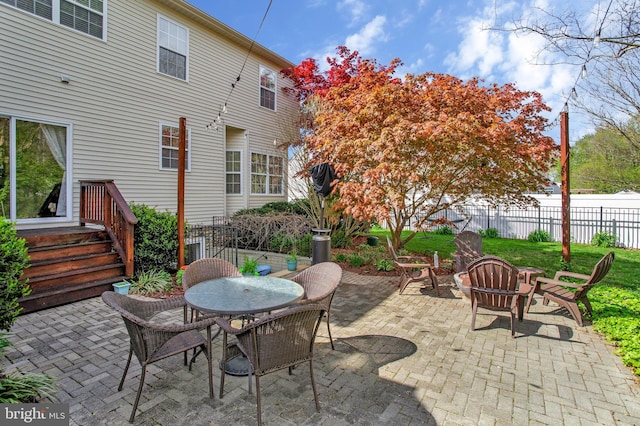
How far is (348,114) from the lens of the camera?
723 cm

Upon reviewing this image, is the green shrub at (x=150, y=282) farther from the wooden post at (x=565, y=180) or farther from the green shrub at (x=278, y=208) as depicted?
the wooden post at (x=565, y=180)

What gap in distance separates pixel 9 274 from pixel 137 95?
6415 mm

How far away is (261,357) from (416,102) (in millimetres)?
5991

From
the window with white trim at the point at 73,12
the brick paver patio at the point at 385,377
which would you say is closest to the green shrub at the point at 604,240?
the brick paver patio at the point at 385,377

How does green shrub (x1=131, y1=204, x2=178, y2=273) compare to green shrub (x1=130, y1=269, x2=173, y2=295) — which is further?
green shrub (x1=131, y1=204, x2=178, y2=273)

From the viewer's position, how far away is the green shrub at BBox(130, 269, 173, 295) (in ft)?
19.7

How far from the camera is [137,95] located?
345 inches

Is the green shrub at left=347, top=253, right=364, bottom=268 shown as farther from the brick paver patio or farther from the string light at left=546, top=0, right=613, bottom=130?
the string light at left=546, top=0, right=613, bottom=130

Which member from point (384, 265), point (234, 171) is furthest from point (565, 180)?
point (234, 171)

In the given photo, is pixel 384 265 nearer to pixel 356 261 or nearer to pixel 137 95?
pixel 356 261

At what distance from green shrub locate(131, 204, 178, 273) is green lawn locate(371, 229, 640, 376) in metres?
6.85

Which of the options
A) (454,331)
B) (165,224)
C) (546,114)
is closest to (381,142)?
(454,331)

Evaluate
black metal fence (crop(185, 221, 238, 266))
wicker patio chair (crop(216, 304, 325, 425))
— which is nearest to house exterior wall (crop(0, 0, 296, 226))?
black metal fence (crop(185, 221, 238, 266))

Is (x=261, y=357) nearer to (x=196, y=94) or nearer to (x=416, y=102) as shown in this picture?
(x=416, y=102)
